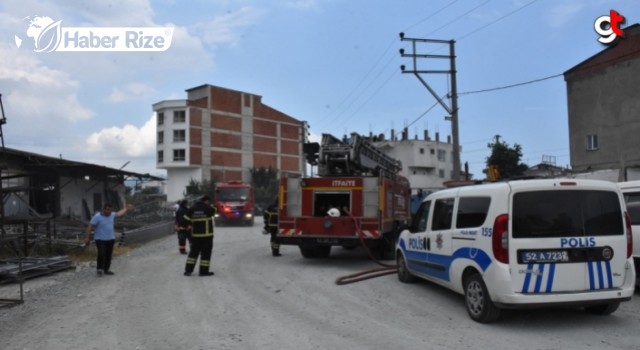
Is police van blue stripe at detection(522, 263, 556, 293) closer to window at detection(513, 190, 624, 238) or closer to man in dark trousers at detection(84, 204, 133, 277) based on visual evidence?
window at detection(513, 190, 624, 238)

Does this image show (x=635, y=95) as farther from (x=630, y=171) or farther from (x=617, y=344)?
(x=617, y=344)

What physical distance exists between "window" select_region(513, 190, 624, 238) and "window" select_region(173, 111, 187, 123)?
68.5 meters

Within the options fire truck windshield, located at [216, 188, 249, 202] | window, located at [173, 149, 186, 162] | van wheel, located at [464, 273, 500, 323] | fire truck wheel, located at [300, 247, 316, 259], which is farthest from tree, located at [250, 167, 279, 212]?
van wheel, located at [464, 273, 500, 323]

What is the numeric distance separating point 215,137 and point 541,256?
7048 centimetres

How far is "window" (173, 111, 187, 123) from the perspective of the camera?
233 feet

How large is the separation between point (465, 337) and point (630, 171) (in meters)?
22.3

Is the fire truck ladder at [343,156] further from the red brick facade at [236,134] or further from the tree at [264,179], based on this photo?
the red brick facade at [236,134]

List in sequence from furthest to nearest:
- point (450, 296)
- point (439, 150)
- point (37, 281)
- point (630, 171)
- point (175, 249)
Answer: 1. point (439, 150)
2. point (630, 171)
3. point (175, 249)
4. point (37, 281)
5. point (450, 296)

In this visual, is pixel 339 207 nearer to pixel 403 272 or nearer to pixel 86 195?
pixel 403 272

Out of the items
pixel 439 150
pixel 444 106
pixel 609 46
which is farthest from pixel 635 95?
pixel 439 150

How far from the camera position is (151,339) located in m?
5.67

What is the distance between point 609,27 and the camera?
2639 centimetres

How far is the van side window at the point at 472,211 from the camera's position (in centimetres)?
635

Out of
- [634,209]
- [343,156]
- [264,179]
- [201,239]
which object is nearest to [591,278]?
[634,209]
